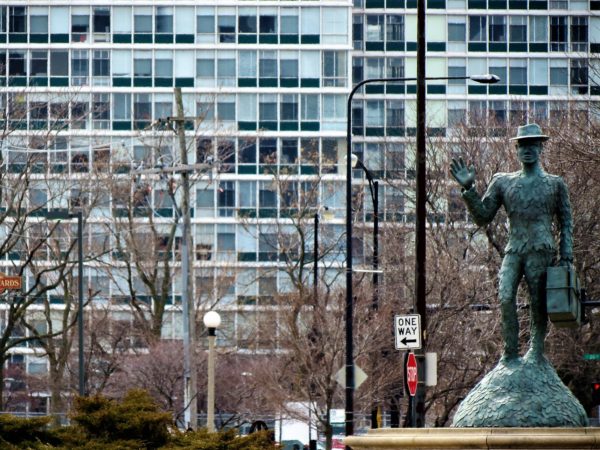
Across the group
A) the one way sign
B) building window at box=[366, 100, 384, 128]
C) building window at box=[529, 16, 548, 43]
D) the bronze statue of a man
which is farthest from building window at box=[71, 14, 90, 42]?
the bronze statue of a man

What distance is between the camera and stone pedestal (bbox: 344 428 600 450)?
19078 millimetres

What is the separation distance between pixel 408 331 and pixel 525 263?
9293 mm

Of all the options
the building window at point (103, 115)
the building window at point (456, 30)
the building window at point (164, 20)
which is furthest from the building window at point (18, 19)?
the building window at point (456, 30)

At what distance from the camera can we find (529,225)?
69.9 ft

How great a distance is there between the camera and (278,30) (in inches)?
3642

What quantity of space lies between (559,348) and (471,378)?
287cm

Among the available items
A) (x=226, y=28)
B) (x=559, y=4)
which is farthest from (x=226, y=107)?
(x=559, y=4)

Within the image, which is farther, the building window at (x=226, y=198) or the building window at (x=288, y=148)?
the building window at (x=288, y=148)

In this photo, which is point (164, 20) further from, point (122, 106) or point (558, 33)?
point (558, 33)

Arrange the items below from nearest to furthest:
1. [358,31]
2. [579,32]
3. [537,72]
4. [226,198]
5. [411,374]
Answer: [411,374] < [226,198] < [579,32] < [537,72] < [358,31]

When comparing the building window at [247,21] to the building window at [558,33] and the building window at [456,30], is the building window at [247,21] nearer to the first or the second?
the building window at [456,30]

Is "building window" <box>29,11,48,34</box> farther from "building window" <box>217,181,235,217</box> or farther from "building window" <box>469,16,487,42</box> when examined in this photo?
"building window" <box>469,16,487,42</box>

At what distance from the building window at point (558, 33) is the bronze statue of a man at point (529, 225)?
248 feet

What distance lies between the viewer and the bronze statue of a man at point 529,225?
2120 cm
